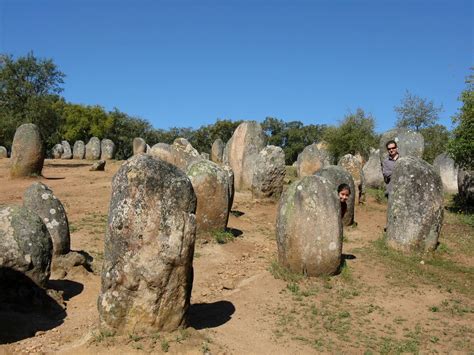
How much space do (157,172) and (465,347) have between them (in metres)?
4.60

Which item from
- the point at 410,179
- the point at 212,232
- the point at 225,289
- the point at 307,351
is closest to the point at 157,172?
the point at 307,351

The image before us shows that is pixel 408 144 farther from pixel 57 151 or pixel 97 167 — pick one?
pixel 57 151

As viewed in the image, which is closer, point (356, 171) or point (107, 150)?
point (356, 171)

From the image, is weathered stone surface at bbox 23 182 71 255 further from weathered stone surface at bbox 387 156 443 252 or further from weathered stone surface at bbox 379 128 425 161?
weathered stone surface at bbox 379 128 425 161

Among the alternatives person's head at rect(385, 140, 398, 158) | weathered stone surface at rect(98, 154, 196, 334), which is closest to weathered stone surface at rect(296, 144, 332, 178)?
person's head at rect(385, 140, 398, 158)

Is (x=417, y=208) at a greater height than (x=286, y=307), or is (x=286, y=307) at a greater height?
(x=417, y=208)

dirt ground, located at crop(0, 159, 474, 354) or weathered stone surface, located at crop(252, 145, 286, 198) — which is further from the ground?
weathered stone surface, located at crop(252, 145, 286, 198)

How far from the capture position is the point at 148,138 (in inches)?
2726

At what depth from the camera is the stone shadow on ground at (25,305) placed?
267 inches

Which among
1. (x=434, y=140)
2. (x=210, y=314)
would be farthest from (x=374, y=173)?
(x=210, y=314)

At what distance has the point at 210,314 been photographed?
7258 mm

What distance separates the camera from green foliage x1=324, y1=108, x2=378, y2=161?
38.2 meters

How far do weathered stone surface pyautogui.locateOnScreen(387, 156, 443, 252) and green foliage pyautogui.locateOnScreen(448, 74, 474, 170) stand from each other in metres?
6.34

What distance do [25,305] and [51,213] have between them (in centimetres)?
243
